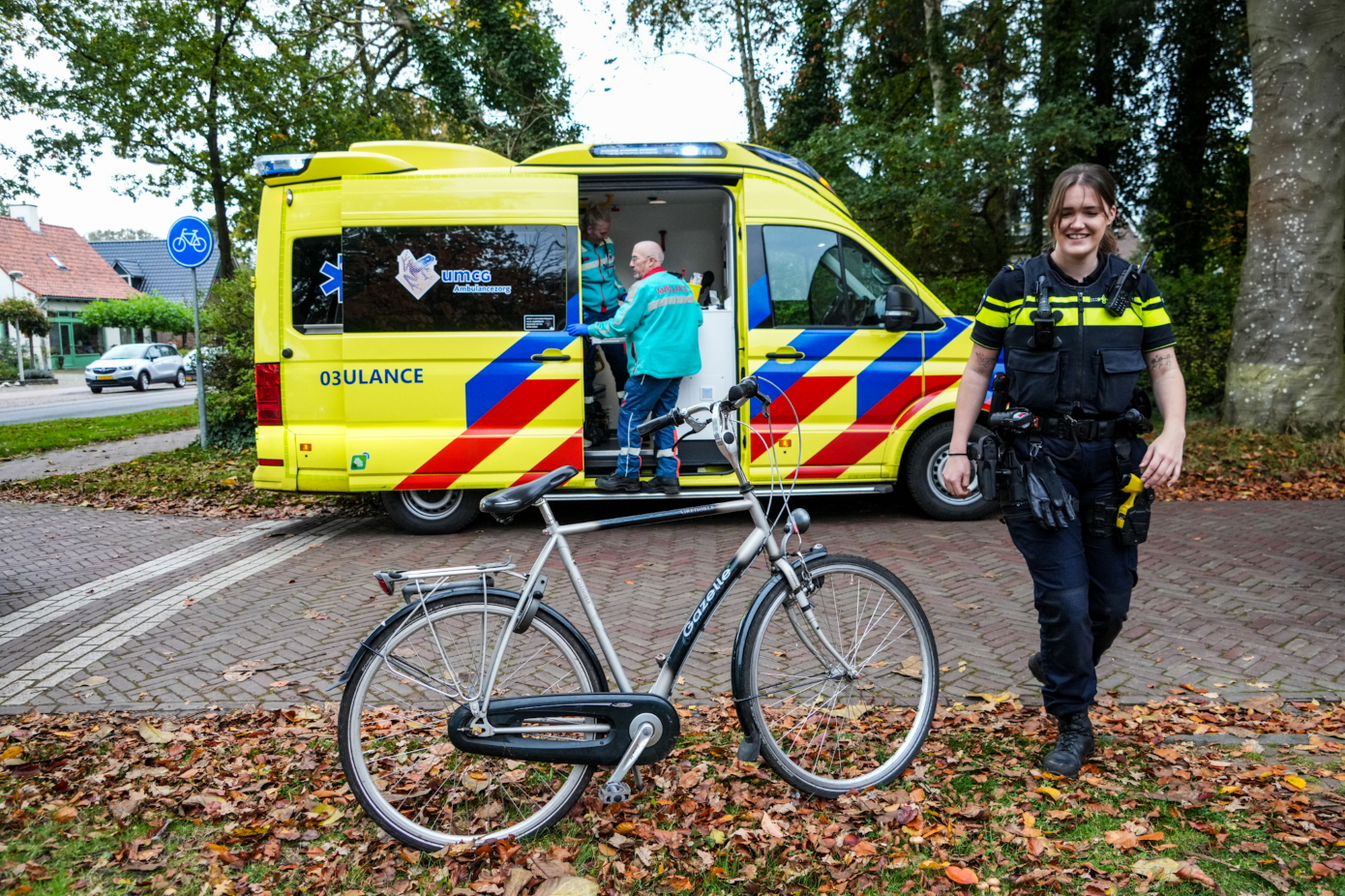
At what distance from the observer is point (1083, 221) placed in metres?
3.08

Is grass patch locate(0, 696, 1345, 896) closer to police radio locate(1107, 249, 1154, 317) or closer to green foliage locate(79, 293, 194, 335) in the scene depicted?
police radio locate(1107, 249, 1154, 317)

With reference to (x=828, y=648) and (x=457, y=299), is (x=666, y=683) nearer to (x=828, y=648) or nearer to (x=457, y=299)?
(x=828, y=648)

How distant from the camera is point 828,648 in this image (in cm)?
315

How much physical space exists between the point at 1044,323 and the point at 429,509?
5.05 metres

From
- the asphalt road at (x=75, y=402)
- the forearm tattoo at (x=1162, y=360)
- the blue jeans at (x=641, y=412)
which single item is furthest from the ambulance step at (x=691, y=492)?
the asphalt road at (x=75, y=402)

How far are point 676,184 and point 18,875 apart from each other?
18.2 ft

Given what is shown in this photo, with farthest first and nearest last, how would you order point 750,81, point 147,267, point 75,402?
1. point 147,267
2. point 75,402
3. point 750,81

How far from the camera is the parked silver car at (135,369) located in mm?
30266

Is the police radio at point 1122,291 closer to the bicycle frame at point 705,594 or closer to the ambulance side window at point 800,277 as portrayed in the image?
the bicycle frame at point 705,594

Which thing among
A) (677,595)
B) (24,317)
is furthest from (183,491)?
(24,317)

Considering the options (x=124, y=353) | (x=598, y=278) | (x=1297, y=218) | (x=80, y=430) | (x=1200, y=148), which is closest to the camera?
(x=598, y=278)

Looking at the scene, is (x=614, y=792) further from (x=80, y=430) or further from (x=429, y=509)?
(x=80, y=430)

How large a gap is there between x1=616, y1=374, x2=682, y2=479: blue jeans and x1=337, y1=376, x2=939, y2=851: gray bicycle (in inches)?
141

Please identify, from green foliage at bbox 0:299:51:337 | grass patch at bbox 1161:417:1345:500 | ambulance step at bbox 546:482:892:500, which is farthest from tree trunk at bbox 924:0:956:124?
green foliage at bbox 0:299:51:337
